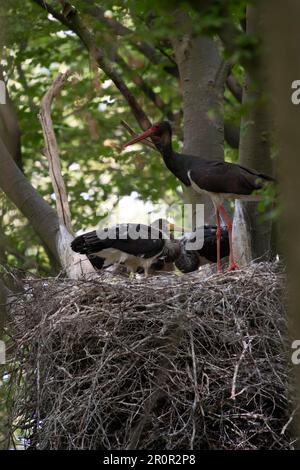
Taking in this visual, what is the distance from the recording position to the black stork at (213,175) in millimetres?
8867

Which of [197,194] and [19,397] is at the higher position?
[197,194]

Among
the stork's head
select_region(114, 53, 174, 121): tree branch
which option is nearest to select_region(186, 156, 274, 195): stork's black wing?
the stork's head

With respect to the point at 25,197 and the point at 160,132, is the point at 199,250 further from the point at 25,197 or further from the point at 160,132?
the point at 25,197

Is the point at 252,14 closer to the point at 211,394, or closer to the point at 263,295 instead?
the point at 263,295

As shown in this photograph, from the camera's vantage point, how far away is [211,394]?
6.57m

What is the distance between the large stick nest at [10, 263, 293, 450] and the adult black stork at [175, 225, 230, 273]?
259 centimetres

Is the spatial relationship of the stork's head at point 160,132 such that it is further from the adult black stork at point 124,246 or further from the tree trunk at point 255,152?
the tree trunk at point 255,152

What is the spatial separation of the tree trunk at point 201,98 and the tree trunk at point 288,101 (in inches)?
278

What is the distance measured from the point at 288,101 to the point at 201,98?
7.69 meters

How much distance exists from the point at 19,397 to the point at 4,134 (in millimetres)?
4980

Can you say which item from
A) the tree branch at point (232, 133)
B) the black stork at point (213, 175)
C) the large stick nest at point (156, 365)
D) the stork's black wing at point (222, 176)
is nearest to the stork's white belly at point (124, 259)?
the black stork at point (213, 175)

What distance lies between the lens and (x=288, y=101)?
340cm

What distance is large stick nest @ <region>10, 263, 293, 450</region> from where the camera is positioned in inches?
258
